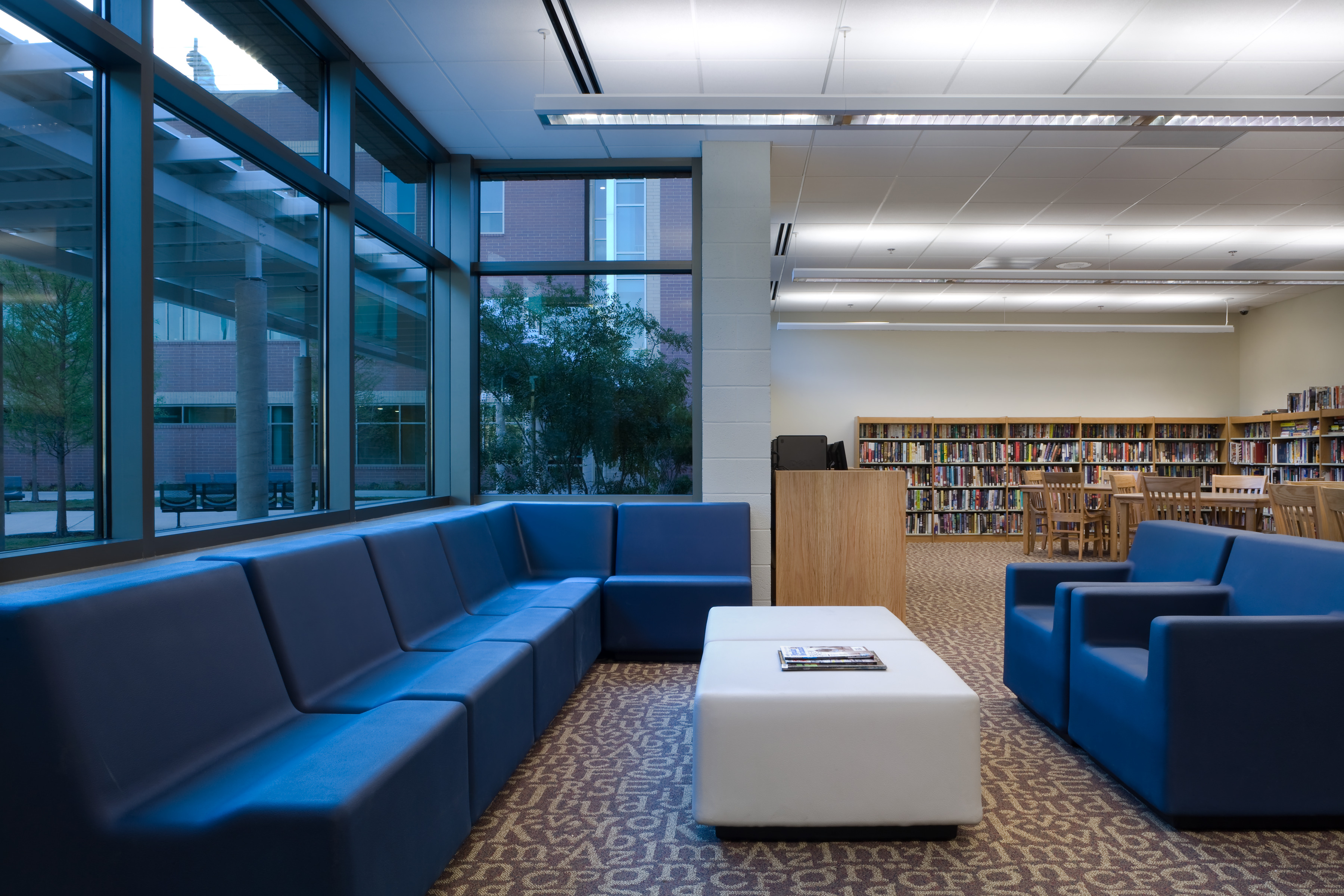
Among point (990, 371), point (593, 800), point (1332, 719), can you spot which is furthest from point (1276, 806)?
point (990, 371)

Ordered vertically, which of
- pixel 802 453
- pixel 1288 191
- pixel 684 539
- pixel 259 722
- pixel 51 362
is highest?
pixel 1288 191

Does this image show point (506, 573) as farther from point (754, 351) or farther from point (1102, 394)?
point (1102, 394)

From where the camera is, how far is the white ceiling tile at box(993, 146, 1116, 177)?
5188mm

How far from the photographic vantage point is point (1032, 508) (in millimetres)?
9211

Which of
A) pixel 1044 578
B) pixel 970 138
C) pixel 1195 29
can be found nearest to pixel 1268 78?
pixel 1195 29

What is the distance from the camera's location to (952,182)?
587 centimetres

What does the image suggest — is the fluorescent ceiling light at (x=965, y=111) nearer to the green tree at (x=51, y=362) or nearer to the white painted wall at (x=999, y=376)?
the green tree at (x=51, y=362)

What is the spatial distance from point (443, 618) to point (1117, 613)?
271 centimetres

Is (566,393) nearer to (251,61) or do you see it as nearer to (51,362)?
(251,61)

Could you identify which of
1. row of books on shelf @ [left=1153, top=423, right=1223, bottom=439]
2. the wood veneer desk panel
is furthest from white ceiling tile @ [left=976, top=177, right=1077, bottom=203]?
row of books on shelf @ [left=1153, top=423, right=1223, bottom=439]

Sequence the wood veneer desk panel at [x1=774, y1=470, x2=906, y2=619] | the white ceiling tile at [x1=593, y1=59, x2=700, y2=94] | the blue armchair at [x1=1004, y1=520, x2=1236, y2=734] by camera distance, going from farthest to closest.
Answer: the wood veneer desk panel at [x1=774, y1=470, x2=906, y2=619] < the white ceiling tile at [x1=593, y1=59, x2=700, y2=94] < the blue armchair at [x1=1004, y1=520, x2=1236, y2=734]

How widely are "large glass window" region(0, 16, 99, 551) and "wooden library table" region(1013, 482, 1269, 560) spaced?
8.13 m

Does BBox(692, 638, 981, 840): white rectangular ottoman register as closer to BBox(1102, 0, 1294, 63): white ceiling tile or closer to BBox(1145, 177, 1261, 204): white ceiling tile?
BBox(1102, 0, 1294, 63): white ceiling tile

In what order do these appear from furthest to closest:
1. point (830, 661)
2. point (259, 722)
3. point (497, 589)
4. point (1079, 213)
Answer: point (1079, 213) < point (497, 589) < point (830, 661) < point (259, 722)
